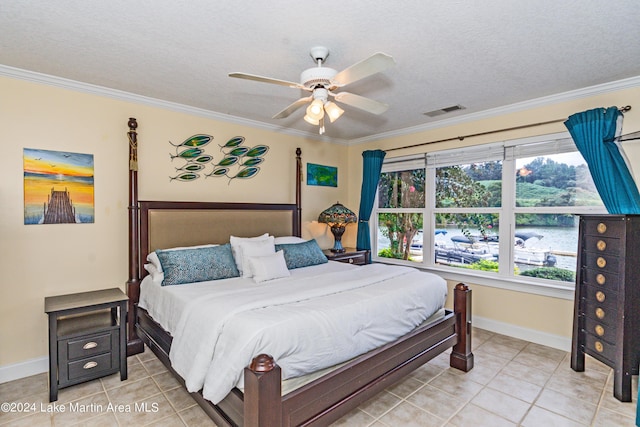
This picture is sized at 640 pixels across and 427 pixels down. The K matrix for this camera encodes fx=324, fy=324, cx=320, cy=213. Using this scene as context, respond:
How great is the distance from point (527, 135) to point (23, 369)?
5238 millimetres

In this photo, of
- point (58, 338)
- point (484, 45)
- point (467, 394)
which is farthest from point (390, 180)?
point (58, 338)

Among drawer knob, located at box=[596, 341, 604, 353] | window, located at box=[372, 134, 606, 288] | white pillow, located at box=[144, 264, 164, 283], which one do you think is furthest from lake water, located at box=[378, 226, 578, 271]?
white pillow, located at box=[144, 264, 164, 283]

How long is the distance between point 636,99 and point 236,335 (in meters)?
3.80

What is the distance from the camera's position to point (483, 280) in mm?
3865

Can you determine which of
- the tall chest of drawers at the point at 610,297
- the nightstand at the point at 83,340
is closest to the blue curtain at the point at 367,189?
the tall chest of drawers at the point at 610,297

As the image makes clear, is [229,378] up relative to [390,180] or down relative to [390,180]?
down

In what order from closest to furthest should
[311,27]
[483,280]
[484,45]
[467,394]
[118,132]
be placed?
[311,27]
[484,45]
[467,394]
[118,132]
[483,280]

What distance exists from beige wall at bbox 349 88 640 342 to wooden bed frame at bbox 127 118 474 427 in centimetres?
111

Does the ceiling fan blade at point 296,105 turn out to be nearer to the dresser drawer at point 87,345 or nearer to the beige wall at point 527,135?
the dresser drawer at point 87,345

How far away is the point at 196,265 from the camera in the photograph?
291 centimetres

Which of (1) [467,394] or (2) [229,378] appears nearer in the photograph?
(2) [229,378]

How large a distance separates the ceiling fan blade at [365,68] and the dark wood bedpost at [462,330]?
1959 millimetres

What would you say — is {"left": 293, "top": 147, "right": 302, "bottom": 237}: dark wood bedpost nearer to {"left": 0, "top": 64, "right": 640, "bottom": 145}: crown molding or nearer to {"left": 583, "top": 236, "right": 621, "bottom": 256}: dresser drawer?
{"left": 0, "top": 64, "right": 640, "bottom": 145}: crown molding

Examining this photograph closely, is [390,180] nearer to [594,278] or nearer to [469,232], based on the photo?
[469,232]
